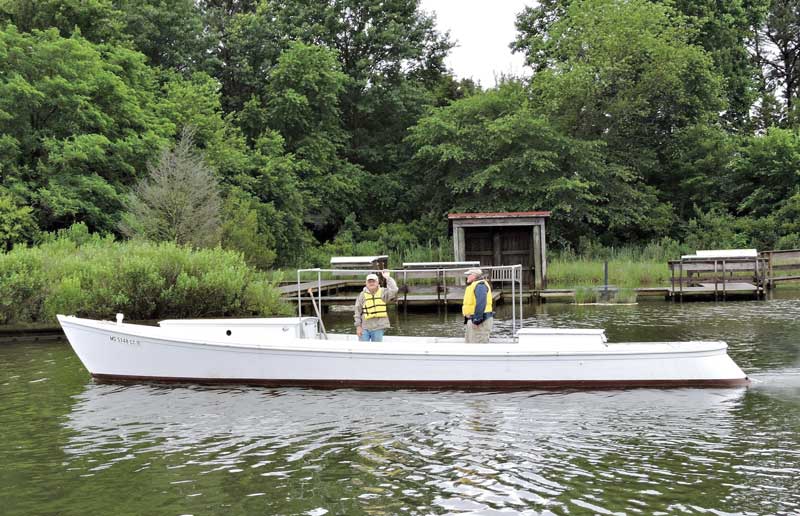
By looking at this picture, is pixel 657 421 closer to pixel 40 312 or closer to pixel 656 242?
pixel 40 312

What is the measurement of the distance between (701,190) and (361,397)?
104 feet

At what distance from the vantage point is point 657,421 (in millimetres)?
9836

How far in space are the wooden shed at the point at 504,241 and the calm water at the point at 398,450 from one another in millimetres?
14177

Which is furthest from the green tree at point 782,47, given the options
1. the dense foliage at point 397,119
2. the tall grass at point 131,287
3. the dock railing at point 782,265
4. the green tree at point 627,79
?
Answer: the tall grass at point 131,287

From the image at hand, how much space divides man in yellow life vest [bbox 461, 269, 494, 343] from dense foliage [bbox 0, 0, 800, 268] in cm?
1599

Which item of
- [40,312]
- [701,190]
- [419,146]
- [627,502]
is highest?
[419,146]

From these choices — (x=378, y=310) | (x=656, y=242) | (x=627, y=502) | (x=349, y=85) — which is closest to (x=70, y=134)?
(x=349, y=85)

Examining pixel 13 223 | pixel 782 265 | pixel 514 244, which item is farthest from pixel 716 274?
pixel 13 223

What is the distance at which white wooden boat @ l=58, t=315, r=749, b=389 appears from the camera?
11.6 meters

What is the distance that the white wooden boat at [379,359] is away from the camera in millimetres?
11609

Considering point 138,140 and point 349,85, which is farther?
point 349,85

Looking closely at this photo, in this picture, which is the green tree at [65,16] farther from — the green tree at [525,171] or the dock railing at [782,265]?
the dock railing at [782,265]

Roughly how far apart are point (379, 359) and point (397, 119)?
32.8 metres

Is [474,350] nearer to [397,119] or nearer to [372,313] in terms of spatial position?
A: [372,313]
